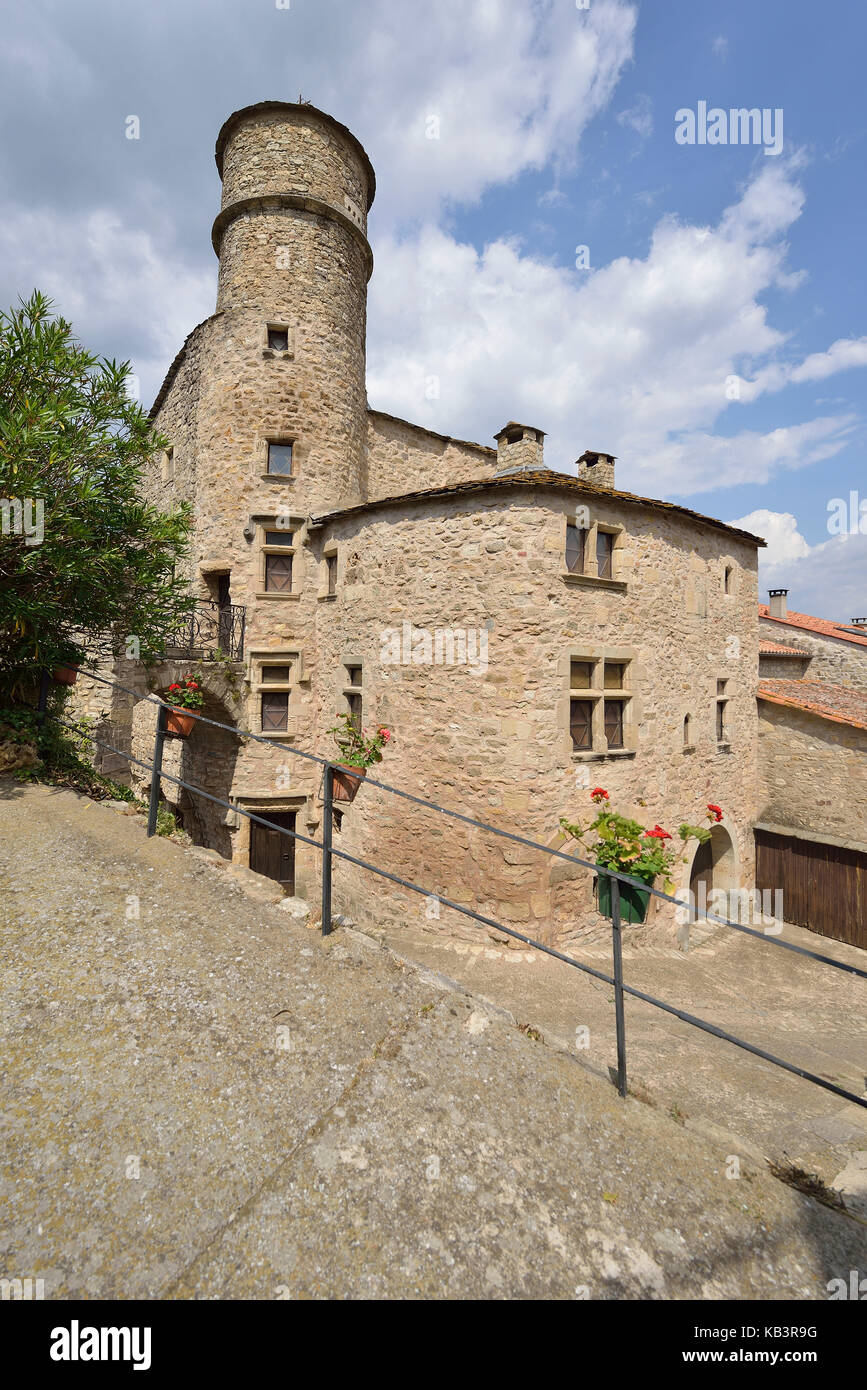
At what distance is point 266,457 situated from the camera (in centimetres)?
1203

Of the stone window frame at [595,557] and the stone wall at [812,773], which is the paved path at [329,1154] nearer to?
the stone window frame at [595,557]

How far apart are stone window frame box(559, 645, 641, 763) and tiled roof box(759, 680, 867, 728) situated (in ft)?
15.7

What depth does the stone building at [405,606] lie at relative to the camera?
8.46m

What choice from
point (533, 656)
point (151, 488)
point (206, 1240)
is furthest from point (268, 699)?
point (206, 1240)

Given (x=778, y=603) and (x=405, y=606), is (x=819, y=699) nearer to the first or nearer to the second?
(x=778, y=603)

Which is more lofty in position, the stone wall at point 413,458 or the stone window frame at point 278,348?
the stone window frame at point 278,348

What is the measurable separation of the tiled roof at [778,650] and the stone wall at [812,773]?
5.93m

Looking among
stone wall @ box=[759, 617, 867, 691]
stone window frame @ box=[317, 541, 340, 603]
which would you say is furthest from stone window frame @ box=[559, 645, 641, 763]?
stone wall @ box=[759, 617, 867, 691]

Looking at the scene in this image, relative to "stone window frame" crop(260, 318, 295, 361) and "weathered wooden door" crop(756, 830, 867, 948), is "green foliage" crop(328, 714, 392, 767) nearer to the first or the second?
"stone window frame" crop(260, 318, 295, 361)

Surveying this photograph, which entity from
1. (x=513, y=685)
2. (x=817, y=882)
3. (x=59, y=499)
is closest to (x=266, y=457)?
(x=59, y=499)

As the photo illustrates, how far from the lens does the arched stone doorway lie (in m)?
11.8

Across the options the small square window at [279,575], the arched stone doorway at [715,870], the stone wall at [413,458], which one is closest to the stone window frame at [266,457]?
the small square window at [279,575]

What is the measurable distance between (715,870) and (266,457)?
43.8ft

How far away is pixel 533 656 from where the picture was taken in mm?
8367
